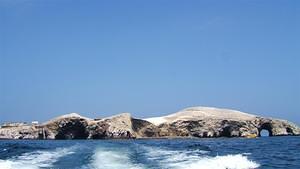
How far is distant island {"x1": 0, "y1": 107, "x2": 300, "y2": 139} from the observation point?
350 feet

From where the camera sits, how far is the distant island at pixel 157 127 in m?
107

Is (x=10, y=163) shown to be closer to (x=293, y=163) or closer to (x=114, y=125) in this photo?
(x=293, y=163)

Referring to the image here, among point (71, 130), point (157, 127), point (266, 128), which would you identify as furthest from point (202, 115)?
point (71, 130)

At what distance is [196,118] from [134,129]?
46.5 ft

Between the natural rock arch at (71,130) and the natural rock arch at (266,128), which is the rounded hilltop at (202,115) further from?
the natural rock arch at (71,130)

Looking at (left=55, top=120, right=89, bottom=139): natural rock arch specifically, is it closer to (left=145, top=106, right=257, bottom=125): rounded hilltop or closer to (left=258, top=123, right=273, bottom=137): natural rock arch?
(left=145, top=106, right=257, bottom=125): rounded hilltop

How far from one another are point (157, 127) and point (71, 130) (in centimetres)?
1796

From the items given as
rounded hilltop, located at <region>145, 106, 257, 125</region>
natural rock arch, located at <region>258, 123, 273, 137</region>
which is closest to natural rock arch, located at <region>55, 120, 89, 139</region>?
rounded hilltop, located at <region>145, 106, 257, 125</region>

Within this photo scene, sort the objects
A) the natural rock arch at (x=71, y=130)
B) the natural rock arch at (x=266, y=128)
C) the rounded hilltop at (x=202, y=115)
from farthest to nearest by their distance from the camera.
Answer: the rounded hilltop at (x=202, y=115)
the natural rock arch at (x=266, y=128)
the natural rock arch at (x=71, y=130)

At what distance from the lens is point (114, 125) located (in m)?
105

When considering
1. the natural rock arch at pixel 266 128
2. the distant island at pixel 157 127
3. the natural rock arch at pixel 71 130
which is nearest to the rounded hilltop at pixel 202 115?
the distant island at pixel 157 127

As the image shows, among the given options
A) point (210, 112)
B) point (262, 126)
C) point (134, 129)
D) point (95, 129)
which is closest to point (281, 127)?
point (262, 126)

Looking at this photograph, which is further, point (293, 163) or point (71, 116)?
point (71, 116)

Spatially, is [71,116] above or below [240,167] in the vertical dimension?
above
